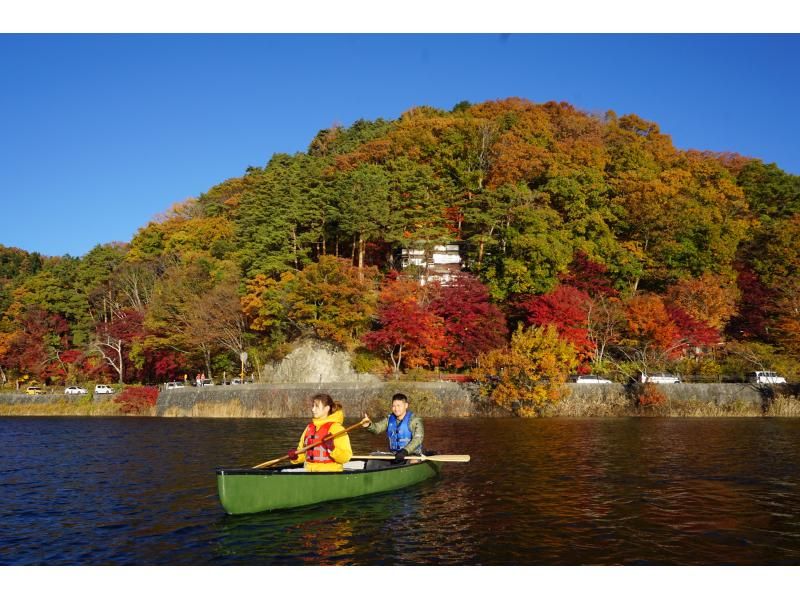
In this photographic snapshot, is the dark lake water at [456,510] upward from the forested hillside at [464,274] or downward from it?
downward

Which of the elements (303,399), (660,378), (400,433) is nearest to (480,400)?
(303,399)

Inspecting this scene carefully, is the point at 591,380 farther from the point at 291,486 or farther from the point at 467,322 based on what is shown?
the point at 291,486

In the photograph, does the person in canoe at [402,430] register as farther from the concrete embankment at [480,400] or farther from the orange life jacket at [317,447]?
the concrete embankment at [480,400]

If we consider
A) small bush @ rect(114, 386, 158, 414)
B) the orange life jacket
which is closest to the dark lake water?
the orange life jacket

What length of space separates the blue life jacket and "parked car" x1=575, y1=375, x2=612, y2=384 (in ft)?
83.0

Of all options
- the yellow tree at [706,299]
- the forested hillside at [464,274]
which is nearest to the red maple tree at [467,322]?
the forested hillside at [464,274]

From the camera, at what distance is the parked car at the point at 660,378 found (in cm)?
3958

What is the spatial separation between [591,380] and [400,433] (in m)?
26.5

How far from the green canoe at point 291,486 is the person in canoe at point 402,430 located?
101 cm

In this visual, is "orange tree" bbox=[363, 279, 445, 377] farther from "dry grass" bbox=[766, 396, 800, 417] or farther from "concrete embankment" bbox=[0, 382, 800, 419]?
"dry grass" bbox=[766, 396, 800, 417]

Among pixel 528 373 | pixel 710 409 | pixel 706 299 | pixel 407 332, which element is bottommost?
pixel 710 409

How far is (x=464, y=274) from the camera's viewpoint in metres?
48.2

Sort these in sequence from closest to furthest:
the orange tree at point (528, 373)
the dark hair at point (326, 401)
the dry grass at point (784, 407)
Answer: the dark hair at point (326, 401)
the dry grass at point (784, 407)
the orange tree at point (528, 373)

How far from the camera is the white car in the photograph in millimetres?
39500
